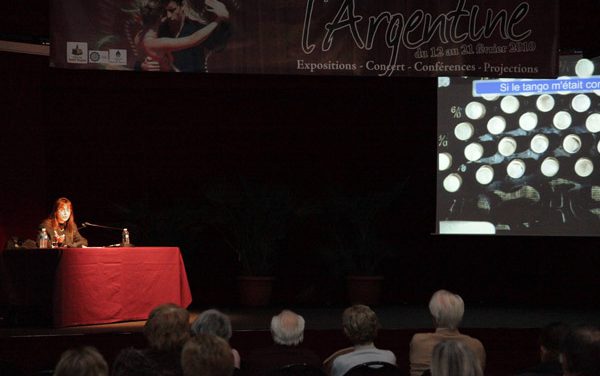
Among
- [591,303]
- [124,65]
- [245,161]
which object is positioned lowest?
[591,303]

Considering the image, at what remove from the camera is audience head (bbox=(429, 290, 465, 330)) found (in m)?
3.46

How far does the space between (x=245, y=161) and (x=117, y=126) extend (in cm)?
136

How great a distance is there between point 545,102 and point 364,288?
2.45 meters

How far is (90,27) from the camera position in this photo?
17.9ft

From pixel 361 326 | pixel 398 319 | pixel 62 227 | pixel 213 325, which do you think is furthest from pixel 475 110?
pixel 213 325

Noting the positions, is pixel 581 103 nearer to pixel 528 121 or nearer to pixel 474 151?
pixel 528 121

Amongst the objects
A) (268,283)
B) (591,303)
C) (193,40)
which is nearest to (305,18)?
(193,40)

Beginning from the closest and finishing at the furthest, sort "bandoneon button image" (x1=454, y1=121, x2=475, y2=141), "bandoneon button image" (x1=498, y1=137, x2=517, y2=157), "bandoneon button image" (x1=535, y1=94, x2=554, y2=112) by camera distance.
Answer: "bandoneon button image" (x1=535, y1=94, x2=554, y2=112) → "bandoneon button image" (x1=498, y1=137, x2=517, y2=157) → "bandoneon button image" (x1=454, y1=121, x2=475, y2=141)

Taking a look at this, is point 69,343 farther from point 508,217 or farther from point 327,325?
point 508,217

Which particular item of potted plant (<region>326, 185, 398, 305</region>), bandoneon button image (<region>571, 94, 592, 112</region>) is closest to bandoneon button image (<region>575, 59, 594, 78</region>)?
bandoneon button image (<region>571, 94, 592, 112</region>)

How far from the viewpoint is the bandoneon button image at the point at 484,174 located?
26.4 ft

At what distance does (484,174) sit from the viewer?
8.07 meters

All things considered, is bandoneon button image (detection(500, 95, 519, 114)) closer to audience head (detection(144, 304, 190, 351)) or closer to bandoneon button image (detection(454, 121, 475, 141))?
bandoneon button image (detection(454, 121, 475, 141))
